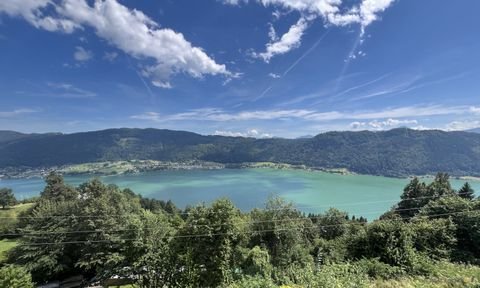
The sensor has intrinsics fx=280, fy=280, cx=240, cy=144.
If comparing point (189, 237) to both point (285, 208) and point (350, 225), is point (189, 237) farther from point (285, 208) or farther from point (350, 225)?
point (350, 225)

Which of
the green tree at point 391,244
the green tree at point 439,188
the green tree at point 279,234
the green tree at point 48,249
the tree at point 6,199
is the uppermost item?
the green tree at point 439,188

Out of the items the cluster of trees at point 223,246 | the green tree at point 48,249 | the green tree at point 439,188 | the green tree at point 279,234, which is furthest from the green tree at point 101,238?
the green tree at point 439,188

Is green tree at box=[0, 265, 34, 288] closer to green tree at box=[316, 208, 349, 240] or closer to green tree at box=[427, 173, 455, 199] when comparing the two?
green tree at box=[316, 208, 349, 240]

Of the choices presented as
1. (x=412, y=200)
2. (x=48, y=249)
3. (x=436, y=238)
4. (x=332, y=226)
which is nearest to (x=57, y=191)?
(x=48, y=249)

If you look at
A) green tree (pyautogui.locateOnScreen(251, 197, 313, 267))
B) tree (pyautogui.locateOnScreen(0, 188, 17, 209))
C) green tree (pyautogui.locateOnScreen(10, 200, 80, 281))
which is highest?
green tree (pyautogui.locateOnScreen(251, 197, 313, 267))

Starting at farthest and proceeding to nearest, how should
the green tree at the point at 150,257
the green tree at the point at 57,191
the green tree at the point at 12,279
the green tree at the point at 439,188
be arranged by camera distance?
the green tree at the point at 57,191 < the green tree at the point at 439,188 < the green tree at the point at 150,257 < the green tree at the point at 12,279

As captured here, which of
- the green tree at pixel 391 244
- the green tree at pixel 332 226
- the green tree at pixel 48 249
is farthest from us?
the green tree at pixel 332 226

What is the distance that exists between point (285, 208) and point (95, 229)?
1628 centimetres

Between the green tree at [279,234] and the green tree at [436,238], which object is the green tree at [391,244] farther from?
the green tree at [279,234]

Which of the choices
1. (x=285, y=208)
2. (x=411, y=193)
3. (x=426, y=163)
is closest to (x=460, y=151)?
(x=426, y=163)

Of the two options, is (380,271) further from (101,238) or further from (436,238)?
(101,238)

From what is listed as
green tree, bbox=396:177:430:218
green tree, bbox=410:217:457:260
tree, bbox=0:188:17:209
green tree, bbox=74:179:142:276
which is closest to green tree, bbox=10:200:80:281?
green tree, bbox=74:179:142:276

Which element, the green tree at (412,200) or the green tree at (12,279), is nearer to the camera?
the green tree at (12,279)

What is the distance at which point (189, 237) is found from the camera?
1695 centimetres
